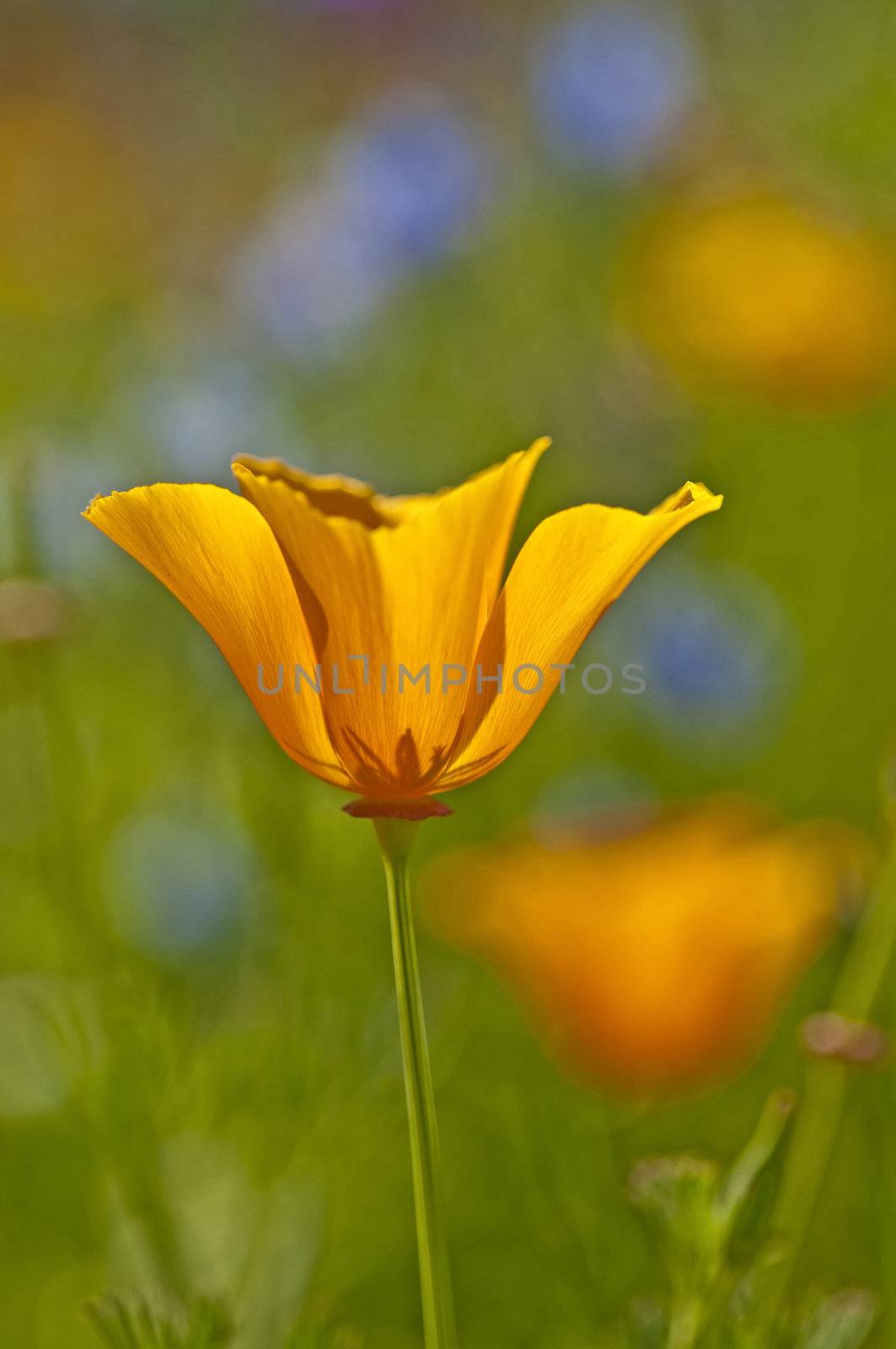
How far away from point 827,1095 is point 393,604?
12.7 inches

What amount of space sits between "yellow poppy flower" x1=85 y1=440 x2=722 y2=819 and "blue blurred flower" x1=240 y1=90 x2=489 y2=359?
1.03 meters

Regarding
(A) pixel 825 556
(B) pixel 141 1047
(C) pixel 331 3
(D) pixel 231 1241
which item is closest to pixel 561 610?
(B) pixel 141 1047

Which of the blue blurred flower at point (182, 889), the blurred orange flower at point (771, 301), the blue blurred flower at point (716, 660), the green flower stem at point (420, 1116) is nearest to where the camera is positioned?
the green flower stem at point (420, 1116)

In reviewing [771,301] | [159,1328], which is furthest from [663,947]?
[771,301]

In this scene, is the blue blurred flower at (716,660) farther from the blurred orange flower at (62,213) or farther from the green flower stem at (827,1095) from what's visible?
the blurred orange flower at (62,213)

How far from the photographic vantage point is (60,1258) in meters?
0.94

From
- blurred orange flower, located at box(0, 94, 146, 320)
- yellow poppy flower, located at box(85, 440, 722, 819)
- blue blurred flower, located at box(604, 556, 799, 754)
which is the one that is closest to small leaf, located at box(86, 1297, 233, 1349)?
yellow poppy flower, located at box(85, 440, 722, 819)

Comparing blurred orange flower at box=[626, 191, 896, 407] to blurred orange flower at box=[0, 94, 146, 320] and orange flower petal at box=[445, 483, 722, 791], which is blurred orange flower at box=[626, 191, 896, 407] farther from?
orange flower petal at box=[445, 483, 722, 791]

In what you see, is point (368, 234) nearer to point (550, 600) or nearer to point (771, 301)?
point (771, 301)

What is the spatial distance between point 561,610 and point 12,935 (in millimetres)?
801

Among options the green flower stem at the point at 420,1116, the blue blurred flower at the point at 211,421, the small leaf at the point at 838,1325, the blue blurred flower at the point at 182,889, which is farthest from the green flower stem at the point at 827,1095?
the blue blurred flower at the point at 211,421

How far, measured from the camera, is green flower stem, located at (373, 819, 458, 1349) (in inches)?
14.5

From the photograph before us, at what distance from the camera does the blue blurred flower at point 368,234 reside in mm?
1391

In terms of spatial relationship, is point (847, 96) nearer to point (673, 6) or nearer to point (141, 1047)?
point (673, 6)
